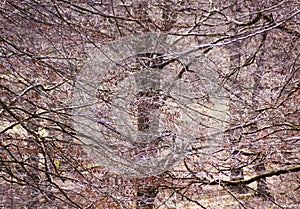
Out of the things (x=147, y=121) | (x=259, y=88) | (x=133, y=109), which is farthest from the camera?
(x=259, y=88)

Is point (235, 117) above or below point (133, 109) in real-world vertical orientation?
above

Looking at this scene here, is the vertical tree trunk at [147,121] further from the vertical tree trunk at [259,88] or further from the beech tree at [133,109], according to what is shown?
the vertical tree trunk at [259,88]

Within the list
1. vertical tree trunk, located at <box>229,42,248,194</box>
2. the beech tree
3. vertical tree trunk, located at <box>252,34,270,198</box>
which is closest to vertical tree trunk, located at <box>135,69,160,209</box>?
Answer: the beech tree

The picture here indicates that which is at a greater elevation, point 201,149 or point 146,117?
point 146,117

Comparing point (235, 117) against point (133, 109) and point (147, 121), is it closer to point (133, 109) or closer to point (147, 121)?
point (147, 121)

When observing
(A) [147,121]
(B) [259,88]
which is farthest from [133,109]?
(B) [259,88]

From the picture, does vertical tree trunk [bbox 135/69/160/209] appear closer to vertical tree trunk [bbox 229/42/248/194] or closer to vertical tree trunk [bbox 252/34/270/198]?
vertical tree trunk [bbox 229/42/248/194]

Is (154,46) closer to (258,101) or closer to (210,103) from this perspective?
(210,103)

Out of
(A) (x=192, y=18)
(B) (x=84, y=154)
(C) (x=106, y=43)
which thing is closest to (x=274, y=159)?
(B) (x=84, y=154)
